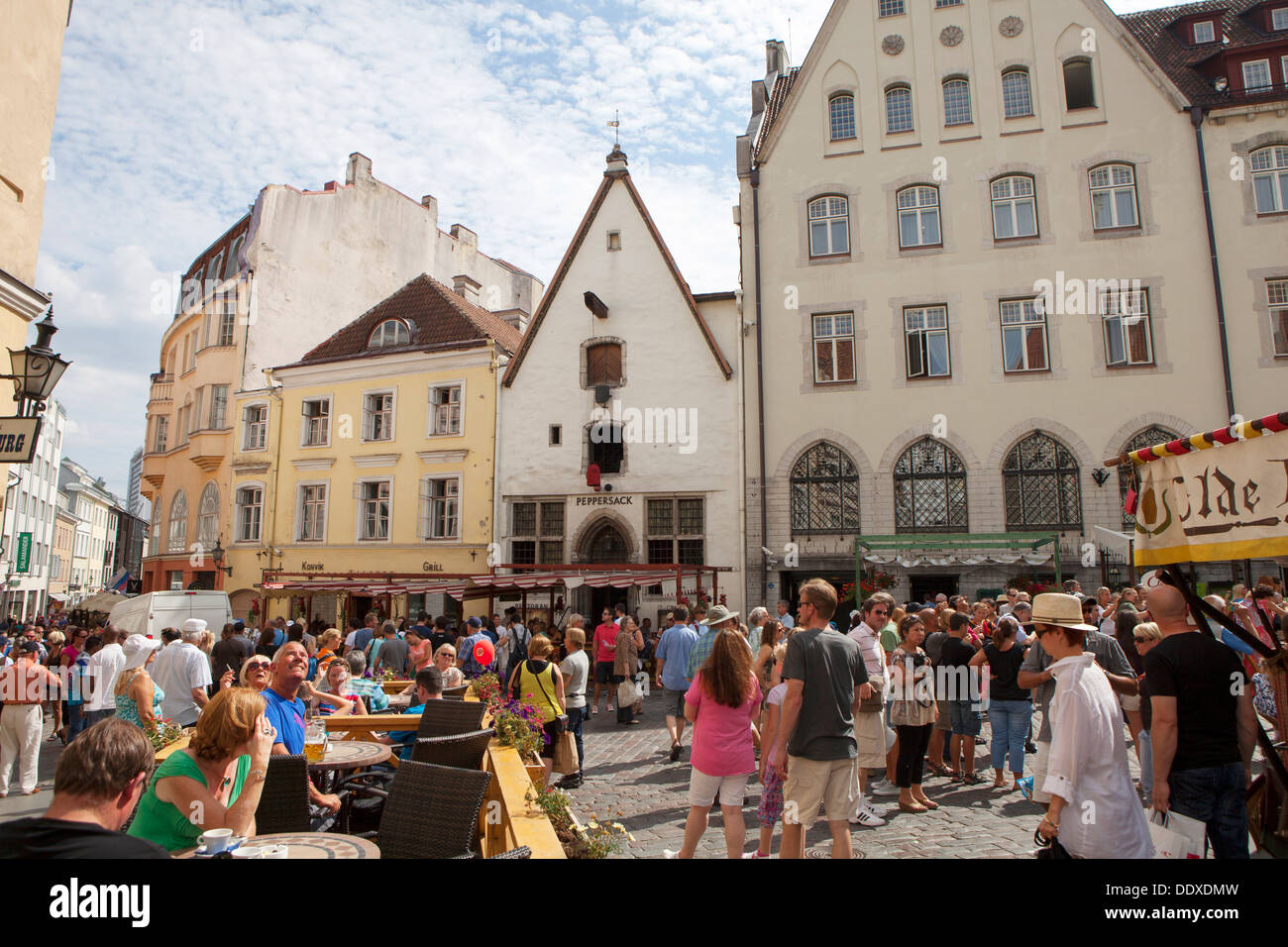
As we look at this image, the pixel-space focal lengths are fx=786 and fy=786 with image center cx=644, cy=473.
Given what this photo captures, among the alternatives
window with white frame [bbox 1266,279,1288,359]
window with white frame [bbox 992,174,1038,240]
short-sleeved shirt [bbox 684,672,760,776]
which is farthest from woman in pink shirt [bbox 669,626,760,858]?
window with white frame [bbox 1266,279,1288,359]

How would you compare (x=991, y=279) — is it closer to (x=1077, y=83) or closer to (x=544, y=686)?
(x=1077, y=83)

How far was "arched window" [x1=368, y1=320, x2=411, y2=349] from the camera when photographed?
26750 millimetres

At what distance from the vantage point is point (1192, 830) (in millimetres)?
4012

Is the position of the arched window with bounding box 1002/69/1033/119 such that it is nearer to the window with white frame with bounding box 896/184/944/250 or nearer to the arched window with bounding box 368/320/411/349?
the window with white frame with bounding box 896/184/944/250

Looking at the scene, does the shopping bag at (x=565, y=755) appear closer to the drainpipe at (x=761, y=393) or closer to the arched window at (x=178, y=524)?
the drainpipe at (x=761, y=393)

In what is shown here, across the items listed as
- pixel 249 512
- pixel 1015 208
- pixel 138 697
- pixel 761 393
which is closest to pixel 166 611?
pixel 249 512

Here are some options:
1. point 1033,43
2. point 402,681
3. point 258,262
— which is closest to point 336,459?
point 258,262

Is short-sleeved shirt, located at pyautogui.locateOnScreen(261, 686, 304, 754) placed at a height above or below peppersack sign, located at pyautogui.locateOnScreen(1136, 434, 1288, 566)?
below

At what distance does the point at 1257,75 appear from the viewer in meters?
20.6

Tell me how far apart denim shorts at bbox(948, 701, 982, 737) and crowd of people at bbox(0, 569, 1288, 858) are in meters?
0.02

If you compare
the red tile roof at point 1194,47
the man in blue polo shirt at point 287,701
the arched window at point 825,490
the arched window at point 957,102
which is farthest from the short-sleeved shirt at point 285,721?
the red tile roof at point 1194,47

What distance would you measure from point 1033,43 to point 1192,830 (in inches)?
927
